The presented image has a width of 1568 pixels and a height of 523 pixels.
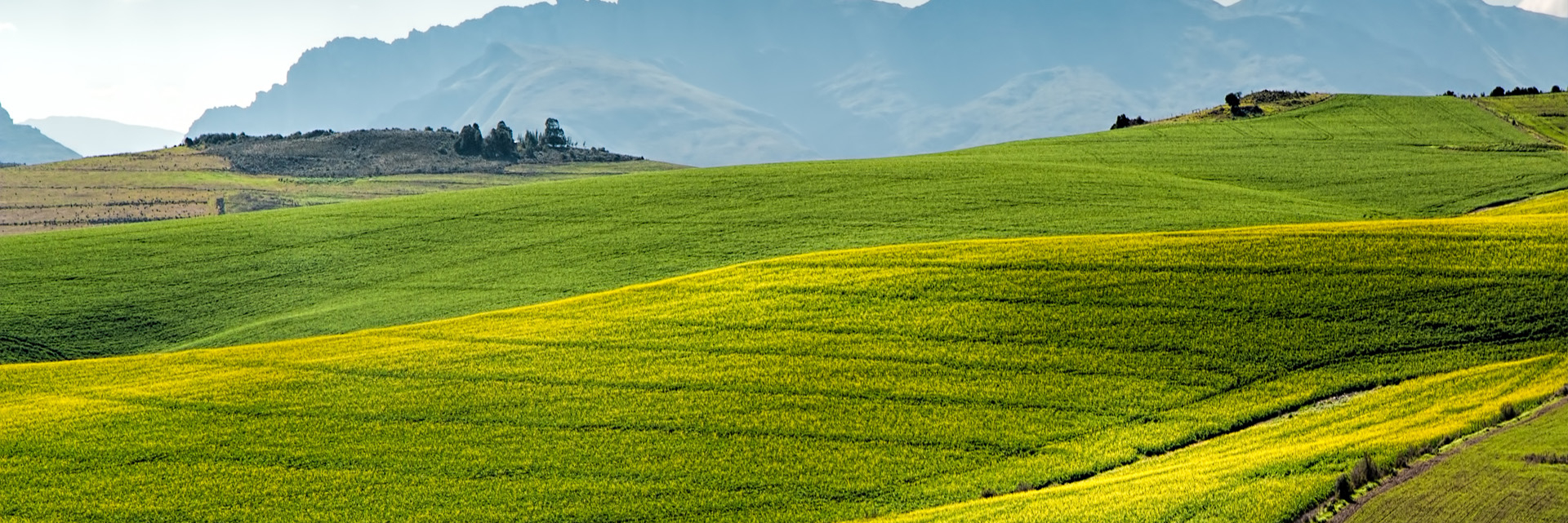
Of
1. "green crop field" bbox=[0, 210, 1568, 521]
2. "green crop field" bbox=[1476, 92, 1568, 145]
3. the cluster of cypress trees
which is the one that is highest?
"green crop field" bbox=[1476, 92, 1568, 145]

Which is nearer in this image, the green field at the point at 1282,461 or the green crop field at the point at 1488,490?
the green crop field at the point at 1488,490

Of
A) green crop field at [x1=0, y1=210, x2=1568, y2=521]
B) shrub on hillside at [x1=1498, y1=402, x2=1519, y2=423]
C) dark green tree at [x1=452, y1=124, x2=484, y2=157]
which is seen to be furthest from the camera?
dark green tree at [x1=452, y1=124, x2=484, y2=157]

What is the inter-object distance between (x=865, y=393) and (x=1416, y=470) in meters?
10.4

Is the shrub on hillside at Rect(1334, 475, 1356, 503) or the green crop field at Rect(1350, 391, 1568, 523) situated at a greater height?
the green crop field at Rect(1350, 391, 1568, 523)

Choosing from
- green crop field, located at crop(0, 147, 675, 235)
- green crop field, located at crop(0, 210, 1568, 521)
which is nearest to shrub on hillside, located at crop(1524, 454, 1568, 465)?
green crop field, located at crop(0, 210, 1568, 521)

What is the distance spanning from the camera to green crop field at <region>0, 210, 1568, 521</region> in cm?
1941

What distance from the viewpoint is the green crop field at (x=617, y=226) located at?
3803 centimetres

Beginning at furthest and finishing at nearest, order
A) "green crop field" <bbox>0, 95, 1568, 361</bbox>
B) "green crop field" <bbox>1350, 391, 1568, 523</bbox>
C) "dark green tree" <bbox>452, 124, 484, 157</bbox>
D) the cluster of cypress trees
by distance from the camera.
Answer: "dark green tree" <bbox>452, 124, 484, 157</bbox>
the cluster of cypress trees
"green crop field" <bbox>0, 95, 1568, 361</bbox>
"green crop field" <bbox>1350, 391, 1568, 523</bbox>

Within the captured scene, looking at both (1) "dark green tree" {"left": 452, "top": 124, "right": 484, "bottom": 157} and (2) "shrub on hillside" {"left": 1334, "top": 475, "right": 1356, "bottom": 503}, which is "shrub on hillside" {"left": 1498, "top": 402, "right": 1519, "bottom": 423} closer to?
(2) "shrub on hillside" {"left": 1334, "top": 475, "right": 1356, "bottom": 503}

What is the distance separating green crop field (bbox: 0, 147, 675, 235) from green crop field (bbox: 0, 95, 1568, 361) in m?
39.9

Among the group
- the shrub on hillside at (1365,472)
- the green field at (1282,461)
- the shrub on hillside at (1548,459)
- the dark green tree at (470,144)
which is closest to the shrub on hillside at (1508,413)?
the green field at (1282,461)

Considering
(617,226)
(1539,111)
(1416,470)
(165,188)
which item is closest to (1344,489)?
(1416,470)

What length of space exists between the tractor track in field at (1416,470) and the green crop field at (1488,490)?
0.09 meters

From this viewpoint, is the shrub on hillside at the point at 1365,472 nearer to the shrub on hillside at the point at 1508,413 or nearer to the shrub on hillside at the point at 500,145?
the shrub on hillside at the point at 1508,413
